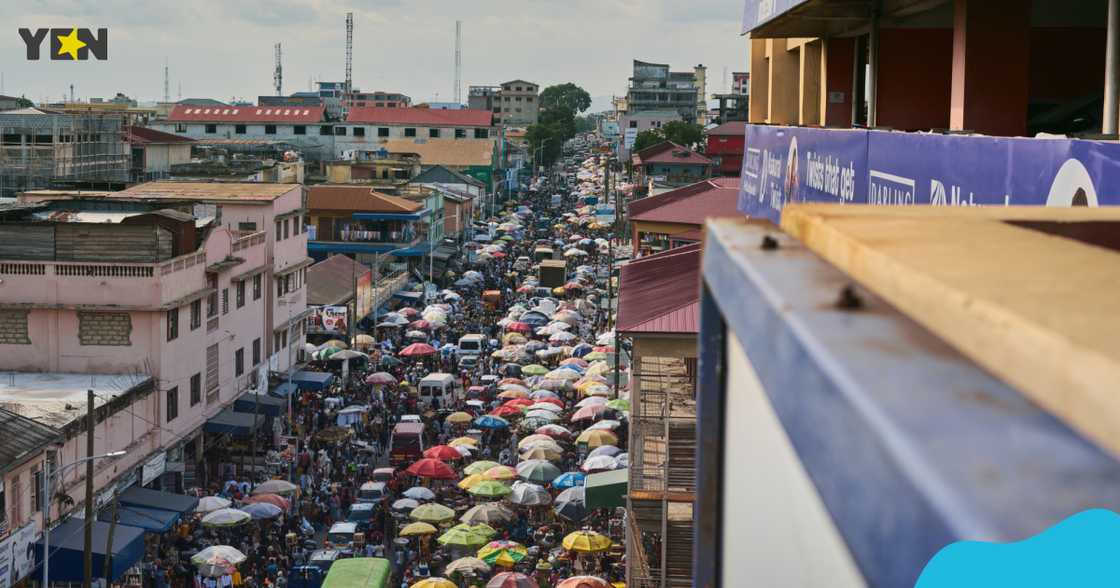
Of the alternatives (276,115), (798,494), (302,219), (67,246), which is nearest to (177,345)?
(67,246)

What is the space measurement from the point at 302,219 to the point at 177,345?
14511mm

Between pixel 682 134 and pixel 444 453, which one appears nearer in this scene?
pixel 444 453

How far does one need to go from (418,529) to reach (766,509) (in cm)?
2433

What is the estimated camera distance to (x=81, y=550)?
2200 cm

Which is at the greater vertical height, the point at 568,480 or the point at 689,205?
the point at 689,205

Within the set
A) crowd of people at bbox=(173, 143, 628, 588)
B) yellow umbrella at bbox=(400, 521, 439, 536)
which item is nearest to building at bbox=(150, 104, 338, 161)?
crowd of people at bbox=(173, 143, 628, 588)

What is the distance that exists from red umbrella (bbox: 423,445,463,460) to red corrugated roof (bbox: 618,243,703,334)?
599 cm

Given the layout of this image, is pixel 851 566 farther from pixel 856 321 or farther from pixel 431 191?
pixel 431 191

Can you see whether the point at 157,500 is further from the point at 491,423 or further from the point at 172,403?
the point at 491,423

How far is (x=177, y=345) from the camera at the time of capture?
30.9 m

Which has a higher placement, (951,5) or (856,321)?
(951,5)

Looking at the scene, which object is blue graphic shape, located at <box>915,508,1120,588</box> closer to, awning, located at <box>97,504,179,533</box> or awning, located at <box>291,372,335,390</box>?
awning, located at <box>97,504,179,533</box>

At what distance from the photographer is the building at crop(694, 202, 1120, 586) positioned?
1.53 metres

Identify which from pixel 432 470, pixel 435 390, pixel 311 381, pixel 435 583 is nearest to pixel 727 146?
pixel 435 390
